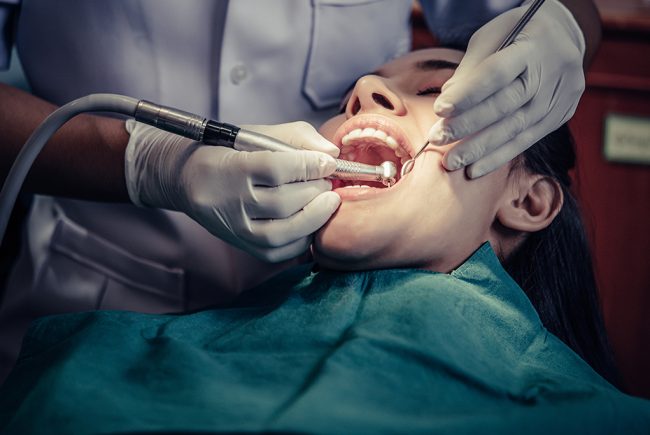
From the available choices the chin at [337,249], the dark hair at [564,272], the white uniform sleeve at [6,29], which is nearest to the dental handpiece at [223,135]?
the chin at [337,249]

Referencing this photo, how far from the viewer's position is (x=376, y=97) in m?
1.21

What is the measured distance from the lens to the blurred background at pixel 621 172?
1959mm

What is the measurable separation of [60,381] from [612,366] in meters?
1.08

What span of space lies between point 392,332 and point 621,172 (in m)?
1.34

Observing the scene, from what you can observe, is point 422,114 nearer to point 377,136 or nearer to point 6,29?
point 377,136

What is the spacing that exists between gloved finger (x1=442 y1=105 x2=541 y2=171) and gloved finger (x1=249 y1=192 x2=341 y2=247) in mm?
207

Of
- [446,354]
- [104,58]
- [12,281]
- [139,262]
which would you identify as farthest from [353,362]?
[12,281]

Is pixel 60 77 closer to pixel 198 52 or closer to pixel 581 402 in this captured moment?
pixel 198 52

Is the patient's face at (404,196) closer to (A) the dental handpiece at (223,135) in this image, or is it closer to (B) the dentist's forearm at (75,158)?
(A) the dental handpiece at (223,135)

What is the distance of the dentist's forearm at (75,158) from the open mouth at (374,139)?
0.43 metres

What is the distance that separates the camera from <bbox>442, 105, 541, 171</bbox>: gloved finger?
42.2 inches

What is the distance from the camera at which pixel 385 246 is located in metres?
1.09

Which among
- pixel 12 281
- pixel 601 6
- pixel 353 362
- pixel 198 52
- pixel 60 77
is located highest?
pixel 601 6

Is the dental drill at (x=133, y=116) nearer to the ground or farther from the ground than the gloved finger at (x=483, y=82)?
nearer to the ground
